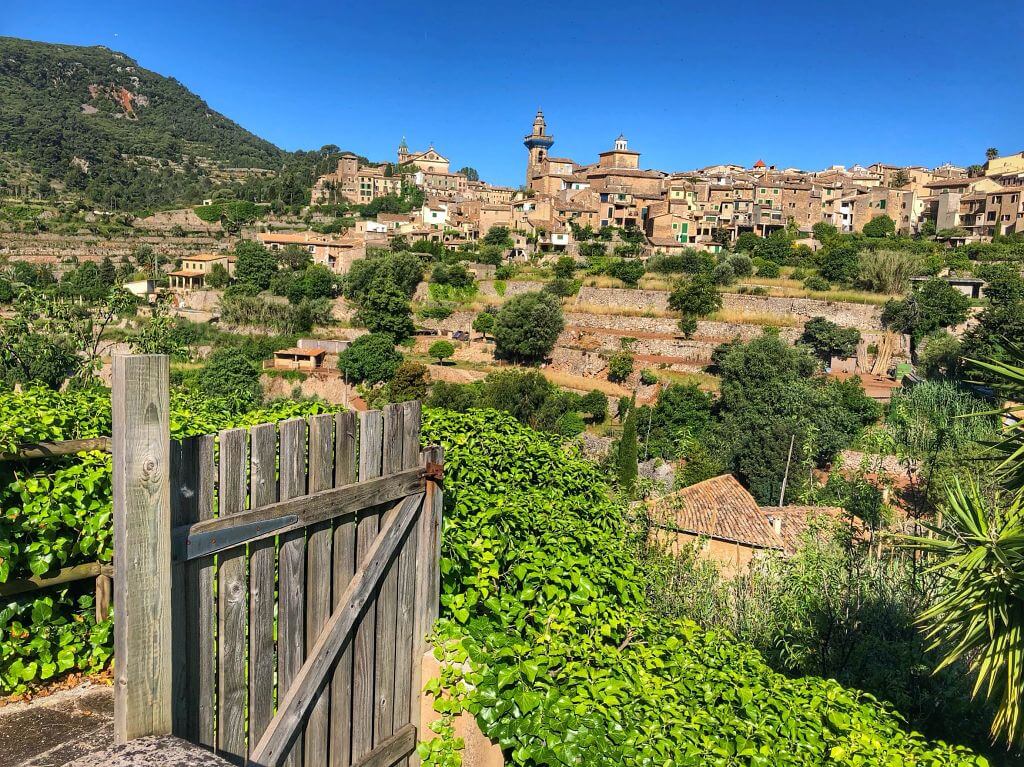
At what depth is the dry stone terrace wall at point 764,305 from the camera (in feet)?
118

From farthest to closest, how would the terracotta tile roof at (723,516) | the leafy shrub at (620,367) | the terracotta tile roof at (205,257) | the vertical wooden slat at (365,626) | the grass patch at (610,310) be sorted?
the terracotta tile roof at (205,257)
the grass patch at (610,310)
the leafy shrub at (620,367)
the terracotta tile roof at (723,516)
the vertical wooden slat at (365,626)

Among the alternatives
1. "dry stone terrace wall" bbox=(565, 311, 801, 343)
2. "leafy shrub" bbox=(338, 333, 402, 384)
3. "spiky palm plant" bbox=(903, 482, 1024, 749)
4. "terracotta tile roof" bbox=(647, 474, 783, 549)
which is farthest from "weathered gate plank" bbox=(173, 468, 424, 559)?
"dry stone terrace wall" bbox=(565, 311, 801, 343)

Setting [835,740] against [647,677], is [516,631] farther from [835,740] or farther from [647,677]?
[835,740]

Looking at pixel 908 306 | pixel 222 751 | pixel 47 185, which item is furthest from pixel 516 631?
pixel 47 185

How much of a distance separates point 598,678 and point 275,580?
136cm

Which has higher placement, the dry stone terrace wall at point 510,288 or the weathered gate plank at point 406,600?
the dry stone terrace wall at point 510,288

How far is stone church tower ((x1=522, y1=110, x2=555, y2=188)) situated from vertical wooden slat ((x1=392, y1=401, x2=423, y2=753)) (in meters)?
80.5

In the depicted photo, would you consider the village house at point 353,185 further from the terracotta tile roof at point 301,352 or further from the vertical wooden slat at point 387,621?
the vertical wooden slat at point 387,621

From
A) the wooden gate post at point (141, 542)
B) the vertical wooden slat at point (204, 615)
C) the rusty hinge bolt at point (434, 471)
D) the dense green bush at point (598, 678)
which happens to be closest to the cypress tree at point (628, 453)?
the dense green bush at point (598, 678)

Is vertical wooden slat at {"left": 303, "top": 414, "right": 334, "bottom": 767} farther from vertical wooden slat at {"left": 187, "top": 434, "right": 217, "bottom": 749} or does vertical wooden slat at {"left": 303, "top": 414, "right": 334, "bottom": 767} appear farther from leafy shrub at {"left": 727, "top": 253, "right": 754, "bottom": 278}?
leafy shrub at {"left": 727, "top": 253, "right": 754, "bottom": 278}

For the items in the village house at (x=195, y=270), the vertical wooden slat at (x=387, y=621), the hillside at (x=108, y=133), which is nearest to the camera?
the vertical wooden slat at (x=387, y=621)

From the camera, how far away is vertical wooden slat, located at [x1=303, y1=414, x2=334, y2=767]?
2.34 metres

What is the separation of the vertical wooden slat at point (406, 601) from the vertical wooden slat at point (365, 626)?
0.44 ft

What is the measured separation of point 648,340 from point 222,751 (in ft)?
116
